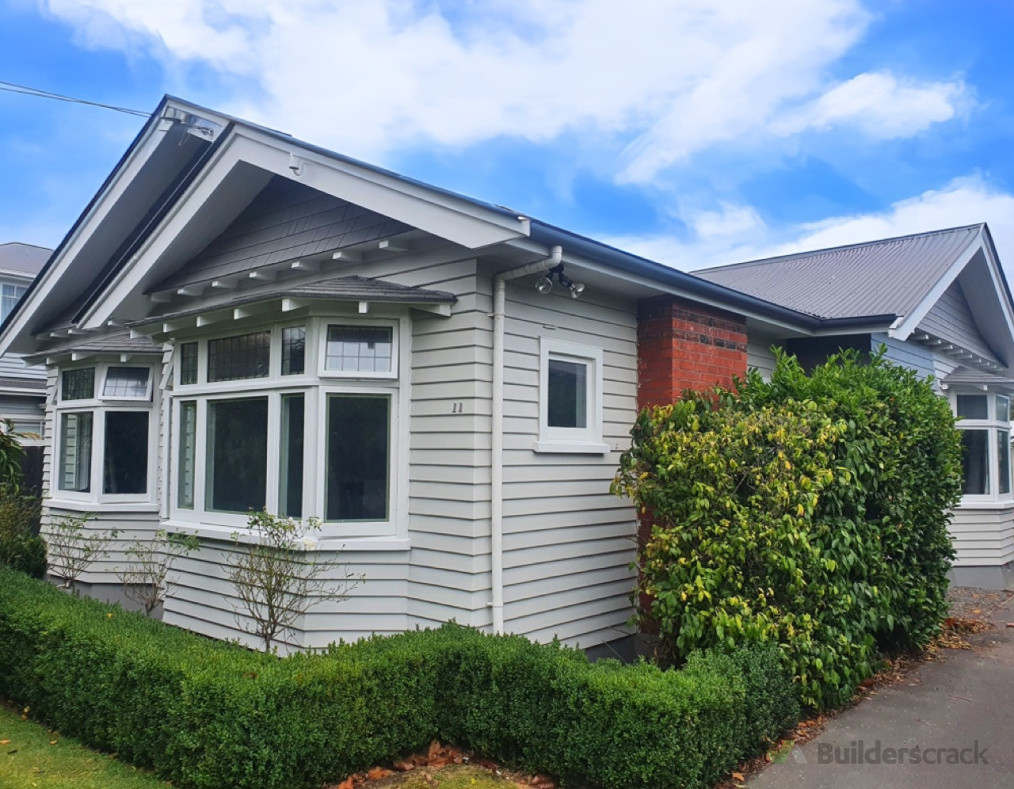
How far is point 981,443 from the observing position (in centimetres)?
1246

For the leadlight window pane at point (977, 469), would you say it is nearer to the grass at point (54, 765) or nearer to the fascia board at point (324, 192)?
the fascia board at point (324, 192)

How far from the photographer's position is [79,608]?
628 centimetres

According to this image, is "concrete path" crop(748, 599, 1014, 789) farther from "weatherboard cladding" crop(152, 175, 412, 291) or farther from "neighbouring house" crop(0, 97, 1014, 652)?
"weatherboard cladding" crop(152, 175, 412, 291)

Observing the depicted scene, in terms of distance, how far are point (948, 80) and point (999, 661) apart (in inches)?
314

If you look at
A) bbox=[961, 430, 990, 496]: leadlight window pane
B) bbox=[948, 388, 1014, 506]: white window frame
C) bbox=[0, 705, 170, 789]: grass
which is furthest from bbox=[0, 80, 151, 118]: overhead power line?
bbox=[961, 430, 990, 496]: leadlight window pane

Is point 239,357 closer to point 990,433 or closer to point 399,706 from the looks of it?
point 399,706

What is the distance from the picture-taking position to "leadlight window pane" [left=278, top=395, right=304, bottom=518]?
6410 mm

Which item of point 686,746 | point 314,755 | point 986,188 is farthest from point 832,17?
point 986,188

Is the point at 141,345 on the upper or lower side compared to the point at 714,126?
lower

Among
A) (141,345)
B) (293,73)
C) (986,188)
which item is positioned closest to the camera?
(141,345)

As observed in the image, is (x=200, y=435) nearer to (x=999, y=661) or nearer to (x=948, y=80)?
(x=999, y=661)

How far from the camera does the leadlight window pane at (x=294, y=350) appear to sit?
646 centimetres

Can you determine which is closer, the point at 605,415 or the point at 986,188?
the point at 605,415

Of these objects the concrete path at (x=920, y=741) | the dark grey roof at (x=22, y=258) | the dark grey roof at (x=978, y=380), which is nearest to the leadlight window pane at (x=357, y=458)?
the concrete path at (x=920, y=741)
